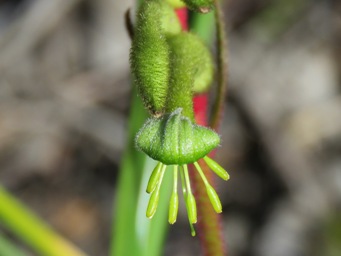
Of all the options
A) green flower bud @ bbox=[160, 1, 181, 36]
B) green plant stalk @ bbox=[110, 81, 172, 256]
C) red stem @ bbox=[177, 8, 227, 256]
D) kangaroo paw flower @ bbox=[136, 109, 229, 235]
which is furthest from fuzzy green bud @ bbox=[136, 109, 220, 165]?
green plant stalk @ bbox=[110, 81, 172, 256]

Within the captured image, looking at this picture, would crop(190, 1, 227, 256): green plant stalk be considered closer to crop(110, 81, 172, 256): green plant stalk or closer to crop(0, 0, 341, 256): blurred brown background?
crop(110, 81, 172, 256): green plant stalk

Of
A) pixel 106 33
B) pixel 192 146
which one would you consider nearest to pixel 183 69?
pixel 192 146

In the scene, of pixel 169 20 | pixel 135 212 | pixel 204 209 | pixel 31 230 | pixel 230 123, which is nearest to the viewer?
pixel 169 20

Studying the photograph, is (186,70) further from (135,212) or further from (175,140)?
(135,212)

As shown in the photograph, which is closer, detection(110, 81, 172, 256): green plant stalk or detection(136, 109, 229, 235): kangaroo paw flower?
detection(136, 109, 229, 235): kangaroo paw flower

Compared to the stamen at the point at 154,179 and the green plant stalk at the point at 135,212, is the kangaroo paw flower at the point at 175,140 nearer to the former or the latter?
the stamen at the point at 154,179

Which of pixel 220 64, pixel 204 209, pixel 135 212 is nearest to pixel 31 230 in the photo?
pixel 135 212
